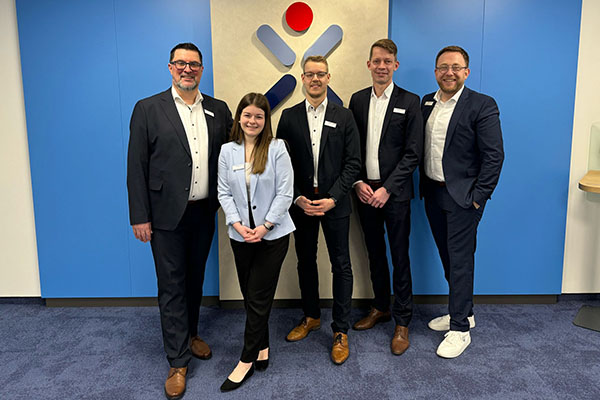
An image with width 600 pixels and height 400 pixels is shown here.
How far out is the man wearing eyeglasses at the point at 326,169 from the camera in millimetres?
2641

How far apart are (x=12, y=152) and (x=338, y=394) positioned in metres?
2.96

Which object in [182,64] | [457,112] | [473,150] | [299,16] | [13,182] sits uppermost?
[299,16]

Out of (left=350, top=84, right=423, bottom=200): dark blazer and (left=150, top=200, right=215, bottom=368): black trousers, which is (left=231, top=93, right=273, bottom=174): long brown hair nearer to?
(left=150, top=200, right=215, bottom=368): black trousers

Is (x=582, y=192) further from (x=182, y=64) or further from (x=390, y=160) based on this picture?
(x=182, y=64)

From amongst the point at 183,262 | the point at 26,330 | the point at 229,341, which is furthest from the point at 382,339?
the point at 26,330

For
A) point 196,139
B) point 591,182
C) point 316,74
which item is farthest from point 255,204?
point 591,182

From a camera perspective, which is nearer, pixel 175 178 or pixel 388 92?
pixel 175 178

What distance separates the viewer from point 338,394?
235 centimetres

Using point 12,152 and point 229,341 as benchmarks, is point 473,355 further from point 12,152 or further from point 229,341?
point 12,152

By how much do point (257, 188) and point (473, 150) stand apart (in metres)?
1.33

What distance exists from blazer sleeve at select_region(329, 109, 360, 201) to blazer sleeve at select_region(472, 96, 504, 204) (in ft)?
2.33

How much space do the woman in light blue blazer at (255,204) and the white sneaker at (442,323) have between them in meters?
1.26

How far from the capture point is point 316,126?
8.79 ft

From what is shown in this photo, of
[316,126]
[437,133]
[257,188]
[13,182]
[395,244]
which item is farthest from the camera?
[13,182]
